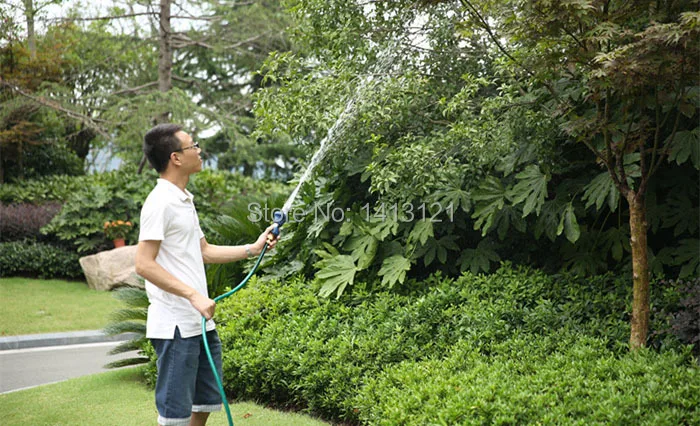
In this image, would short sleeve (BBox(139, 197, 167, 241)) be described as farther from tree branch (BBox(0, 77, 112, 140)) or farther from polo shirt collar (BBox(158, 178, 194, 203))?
tree branch (BBox(0, 77, 112, 140))

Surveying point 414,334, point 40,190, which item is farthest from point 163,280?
point 40,190

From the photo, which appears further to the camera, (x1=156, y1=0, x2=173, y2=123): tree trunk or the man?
(x1=156, y1=0, x2=173, y2=123): tree trunk

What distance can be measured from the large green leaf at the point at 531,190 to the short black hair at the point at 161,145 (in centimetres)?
290

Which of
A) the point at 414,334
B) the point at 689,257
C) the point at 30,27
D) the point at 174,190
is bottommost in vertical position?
the point at 414,334

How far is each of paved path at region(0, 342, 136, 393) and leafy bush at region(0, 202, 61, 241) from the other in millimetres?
5496

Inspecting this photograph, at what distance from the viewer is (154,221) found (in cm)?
324

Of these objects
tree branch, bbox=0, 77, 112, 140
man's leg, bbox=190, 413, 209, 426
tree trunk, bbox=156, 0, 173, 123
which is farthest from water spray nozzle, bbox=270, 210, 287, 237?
tree trunk, bbox=156, 0, 173, 123

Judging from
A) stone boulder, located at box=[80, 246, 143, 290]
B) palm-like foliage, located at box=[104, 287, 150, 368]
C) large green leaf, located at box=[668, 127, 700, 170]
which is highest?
large green leaf, located at box=[668, 127, 700, 170]

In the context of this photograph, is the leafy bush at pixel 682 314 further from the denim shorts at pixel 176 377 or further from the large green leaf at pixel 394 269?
the denim shorts at pixel 176 377

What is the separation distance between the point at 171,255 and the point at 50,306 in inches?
312

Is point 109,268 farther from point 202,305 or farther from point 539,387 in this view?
point 539,387

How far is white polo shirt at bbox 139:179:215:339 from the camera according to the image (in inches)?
128

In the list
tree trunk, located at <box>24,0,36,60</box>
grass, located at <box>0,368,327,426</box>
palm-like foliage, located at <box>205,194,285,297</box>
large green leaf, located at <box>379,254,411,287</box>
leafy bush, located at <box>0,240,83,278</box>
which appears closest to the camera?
grass, located at <box>0,368,327,426</box>

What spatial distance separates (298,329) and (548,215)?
2.31m
